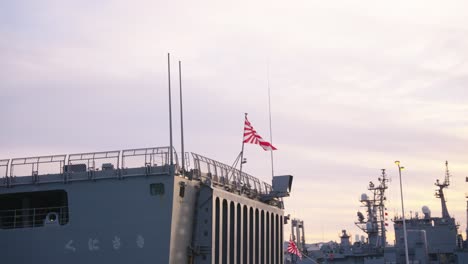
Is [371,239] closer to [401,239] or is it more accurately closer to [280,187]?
[401,239]

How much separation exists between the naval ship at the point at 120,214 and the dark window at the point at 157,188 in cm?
3

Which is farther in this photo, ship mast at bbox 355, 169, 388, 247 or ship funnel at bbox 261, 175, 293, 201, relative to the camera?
ship mast at bbox 355, 169, 388, 247

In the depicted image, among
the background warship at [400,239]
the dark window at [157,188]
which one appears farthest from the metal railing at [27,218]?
the background warship at [400,239]

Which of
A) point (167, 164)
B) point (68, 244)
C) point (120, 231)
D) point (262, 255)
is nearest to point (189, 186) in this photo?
point (167, 164)

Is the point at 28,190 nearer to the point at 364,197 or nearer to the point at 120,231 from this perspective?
the point at 120,231

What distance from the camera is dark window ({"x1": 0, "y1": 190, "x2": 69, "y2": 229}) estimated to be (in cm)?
2952

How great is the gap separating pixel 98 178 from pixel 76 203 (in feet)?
4.53

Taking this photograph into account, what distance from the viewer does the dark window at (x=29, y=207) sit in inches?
1162

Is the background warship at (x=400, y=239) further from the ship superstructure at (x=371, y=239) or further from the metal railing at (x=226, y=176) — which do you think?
the metal railing at (x=226, y=176)

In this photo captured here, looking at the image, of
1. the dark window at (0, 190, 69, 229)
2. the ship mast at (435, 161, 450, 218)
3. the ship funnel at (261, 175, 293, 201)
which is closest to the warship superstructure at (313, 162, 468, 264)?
the ship mast at (435, 161, 450, 218)

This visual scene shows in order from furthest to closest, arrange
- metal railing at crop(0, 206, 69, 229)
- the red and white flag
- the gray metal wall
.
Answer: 1. the red and white flag
2. metal railing at crop(0, 206, 69, 229)
3. the gray metal wall

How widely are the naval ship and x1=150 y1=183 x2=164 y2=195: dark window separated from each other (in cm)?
3

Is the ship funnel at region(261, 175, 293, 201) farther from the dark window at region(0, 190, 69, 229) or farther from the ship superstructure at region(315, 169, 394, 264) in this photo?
the ship superstructure at region(315, 169, 394, 264)

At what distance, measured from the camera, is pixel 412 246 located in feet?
238
